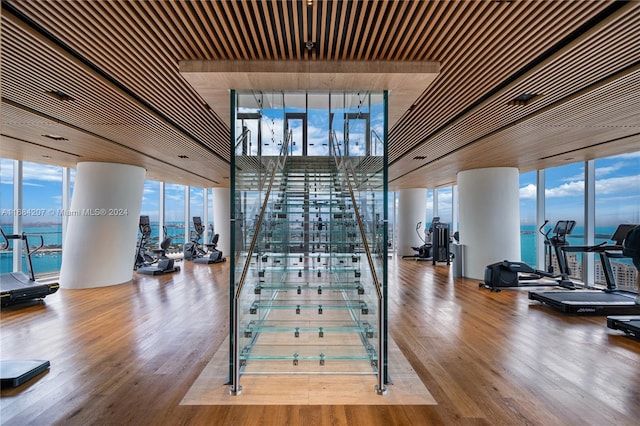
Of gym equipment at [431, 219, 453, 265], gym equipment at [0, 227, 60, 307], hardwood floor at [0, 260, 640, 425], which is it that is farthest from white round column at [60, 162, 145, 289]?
gym equipment at [431, 219, 453, 265]

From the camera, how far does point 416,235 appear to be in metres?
13.4

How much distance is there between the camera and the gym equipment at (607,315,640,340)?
4.06m

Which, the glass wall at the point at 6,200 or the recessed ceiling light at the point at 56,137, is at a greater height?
the recessed ceiling light at the point at 56,137

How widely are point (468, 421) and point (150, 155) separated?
725 centimetres

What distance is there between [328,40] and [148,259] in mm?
9566

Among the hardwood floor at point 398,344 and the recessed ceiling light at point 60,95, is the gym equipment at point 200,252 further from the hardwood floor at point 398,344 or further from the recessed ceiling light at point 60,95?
the recessed ceiling light at point 60,95

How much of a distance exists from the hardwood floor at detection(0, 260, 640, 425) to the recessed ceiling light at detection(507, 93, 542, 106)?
3.03 m

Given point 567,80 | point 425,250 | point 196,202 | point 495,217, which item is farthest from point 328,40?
point 196,202

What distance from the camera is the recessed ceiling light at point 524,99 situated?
12.5 feet

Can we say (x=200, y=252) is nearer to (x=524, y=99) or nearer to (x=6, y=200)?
(x=6, y=200)

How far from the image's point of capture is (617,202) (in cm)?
762

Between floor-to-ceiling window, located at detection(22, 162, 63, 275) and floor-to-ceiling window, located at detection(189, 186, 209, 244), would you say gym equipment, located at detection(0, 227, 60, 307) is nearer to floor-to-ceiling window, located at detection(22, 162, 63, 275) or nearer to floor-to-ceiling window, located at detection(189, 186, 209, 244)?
floor-to-ceiling window, located at detection(22, 162, 63, 275)

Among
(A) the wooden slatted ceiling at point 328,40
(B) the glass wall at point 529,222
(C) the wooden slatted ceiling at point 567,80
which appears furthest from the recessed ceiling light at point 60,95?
(B) the glass wall at point 529,222

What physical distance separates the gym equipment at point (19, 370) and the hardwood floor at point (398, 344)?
0.08 m
